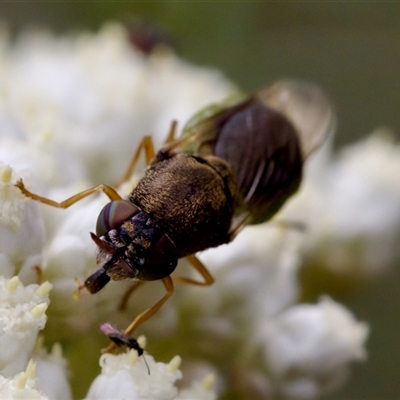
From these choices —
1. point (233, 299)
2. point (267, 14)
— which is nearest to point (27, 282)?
point (233, 299)

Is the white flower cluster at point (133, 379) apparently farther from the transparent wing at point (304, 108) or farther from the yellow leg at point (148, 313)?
the transparent wing at point (304, 108)

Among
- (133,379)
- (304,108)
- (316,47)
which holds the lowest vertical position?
(133,379)

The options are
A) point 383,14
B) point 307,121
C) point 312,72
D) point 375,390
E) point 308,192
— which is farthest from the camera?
point 312,72

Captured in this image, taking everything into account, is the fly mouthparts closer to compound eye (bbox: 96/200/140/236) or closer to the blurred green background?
compound eye (bbox: 96/200/140/236)

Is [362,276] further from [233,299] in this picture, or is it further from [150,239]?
[150,239]

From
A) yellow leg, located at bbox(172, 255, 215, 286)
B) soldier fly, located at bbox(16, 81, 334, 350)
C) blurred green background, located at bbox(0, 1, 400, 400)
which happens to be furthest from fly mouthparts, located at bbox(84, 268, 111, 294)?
blurred green background, located at bbox(0, 1, 400, 400)

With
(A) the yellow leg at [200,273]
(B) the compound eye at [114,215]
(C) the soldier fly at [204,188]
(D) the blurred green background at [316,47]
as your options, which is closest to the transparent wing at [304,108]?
(C) the soldier fly at [204,188]

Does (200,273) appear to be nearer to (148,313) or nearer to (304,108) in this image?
(148,313)

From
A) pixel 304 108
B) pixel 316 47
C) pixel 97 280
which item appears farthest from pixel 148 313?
pixel 316 47
